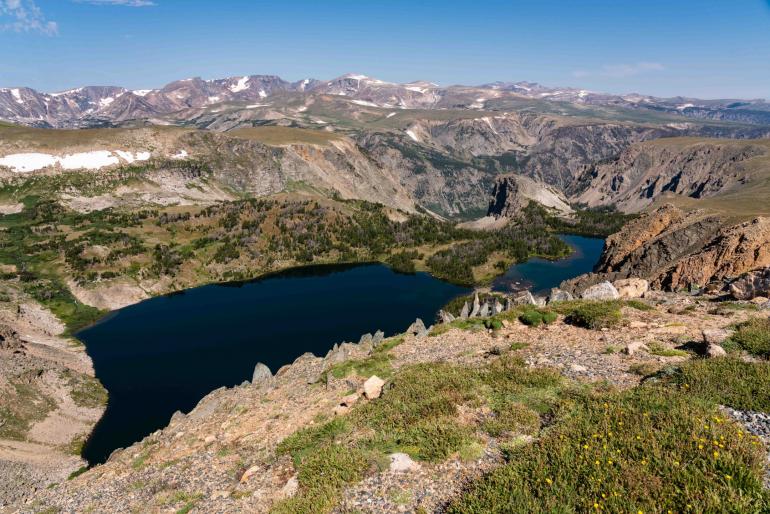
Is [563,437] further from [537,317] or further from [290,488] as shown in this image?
[537,317]

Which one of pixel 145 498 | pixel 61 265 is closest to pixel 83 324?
pixel 61 265

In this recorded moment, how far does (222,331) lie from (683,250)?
345ft

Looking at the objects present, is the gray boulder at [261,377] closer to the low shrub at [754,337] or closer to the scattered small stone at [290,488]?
the scattered small stone at [290,488]

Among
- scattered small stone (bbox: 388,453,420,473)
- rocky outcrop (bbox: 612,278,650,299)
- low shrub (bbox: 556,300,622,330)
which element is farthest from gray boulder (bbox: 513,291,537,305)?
scattered small stone (bbox: 388,453,420,473)

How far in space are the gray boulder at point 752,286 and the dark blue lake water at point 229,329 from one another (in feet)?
259

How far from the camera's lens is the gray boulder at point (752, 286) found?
31.0 meters

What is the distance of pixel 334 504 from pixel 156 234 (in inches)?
7108

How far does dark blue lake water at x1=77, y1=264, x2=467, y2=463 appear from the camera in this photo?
7988 centimetres

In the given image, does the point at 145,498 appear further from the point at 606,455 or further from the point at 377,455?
the point at 606,455

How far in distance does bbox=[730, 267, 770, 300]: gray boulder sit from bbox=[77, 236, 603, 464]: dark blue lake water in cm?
7883

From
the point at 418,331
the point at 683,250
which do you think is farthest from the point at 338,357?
the point at 683,250

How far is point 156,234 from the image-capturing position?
559ft

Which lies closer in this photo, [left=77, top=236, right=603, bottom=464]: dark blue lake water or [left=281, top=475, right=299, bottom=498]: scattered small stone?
[left=281, top=475, right=299, bottom=498]: scattered small stone

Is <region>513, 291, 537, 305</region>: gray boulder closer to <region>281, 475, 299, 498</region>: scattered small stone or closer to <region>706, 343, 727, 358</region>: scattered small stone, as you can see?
<region>706, 343, 727, 358</region>: scattered small stone
